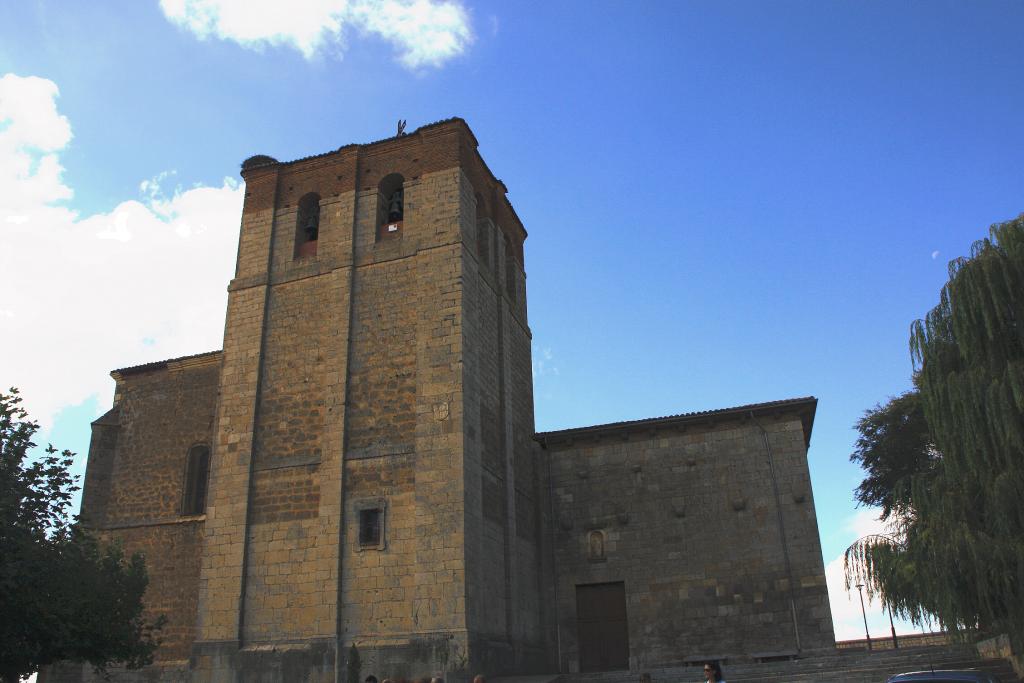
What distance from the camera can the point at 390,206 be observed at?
64.0 ft

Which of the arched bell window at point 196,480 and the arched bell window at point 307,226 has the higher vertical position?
the arched bell window at point 307,226

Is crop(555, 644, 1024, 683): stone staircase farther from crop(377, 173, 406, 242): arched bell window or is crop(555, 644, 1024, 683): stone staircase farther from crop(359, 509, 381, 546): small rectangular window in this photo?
crop(377, 173, 406, 242): arched bell window

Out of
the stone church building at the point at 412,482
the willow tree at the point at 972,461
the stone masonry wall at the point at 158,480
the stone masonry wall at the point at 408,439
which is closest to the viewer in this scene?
the willow tree at the point at 972,461

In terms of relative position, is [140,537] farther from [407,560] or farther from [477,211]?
[477,211]

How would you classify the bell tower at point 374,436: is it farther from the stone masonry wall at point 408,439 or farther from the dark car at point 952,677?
the dark car at point 952,677

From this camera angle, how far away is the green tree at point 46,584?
40.0 ft

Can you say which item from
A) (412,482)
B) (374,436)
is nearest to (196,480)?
(374,436)

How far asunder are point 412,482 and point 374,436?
51.5 inches

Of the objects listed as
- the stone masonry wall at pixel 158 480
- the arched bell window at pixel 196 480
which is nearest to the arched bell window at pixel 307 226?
the stone masonry wall at pixel 158 480

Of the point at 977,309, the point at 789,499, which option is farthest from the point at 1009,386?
the point at 789,499

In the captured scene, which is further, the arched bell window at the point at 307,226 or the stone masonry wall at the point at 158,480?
the arched bell window at the point at 307,226

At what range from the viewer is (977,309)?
1175cm

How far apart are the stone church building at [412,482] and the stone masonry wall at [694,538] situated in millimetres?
47

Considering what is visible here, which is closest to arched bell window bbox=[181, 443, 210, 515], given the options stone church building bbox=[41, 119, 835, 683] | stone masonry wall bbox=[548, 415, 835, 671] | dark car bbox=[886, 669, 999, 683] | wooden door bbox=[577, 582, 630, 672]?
stone church building bbox=[41, 119, 835, 683]
